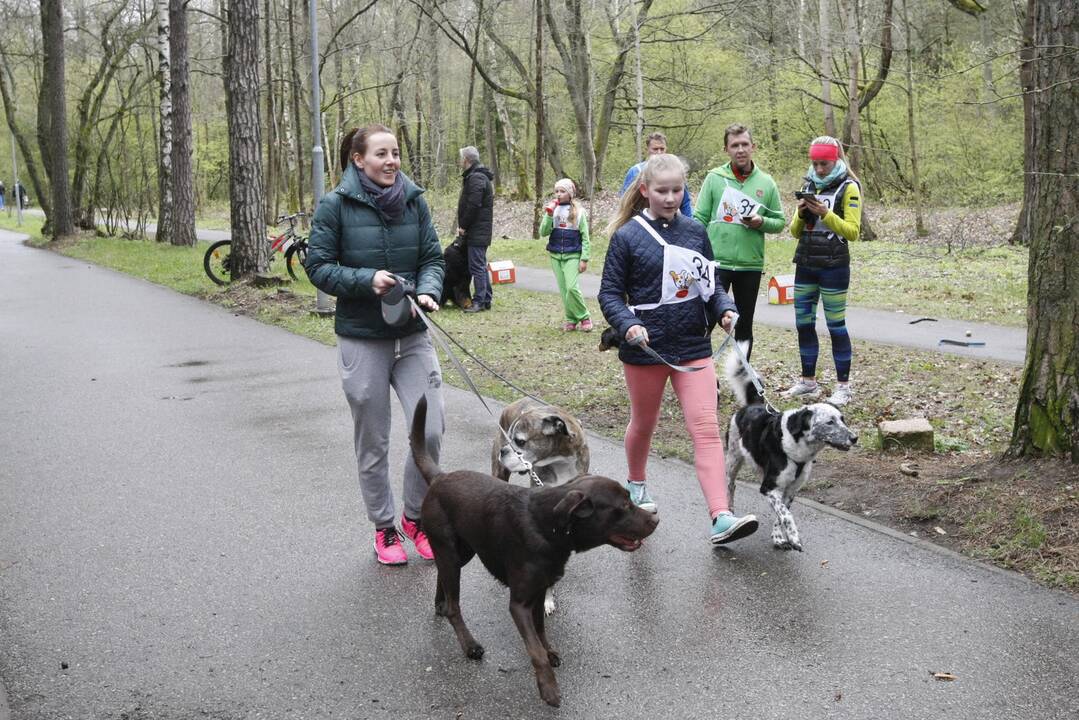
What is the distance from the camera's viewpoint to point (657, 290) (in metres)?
5.35

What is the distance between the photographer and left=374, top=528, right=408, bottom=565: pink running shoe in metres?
5.32

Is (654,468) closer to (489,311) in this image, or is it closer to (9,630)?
(9,630)

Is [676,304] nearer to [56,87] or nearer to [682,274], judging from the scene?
[682,274]

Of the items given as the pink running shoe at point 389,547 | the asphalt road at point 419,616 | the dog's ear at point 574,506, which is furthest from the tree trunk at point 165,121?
the dog's ear at point 574,506

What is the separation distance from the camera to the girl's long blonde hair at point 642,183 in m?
5.22

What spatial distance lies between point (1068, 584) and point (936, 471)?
1.85 meters

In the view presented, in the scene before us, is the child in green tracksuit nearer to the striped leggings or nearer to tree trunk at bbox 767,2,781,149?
the striped leggings

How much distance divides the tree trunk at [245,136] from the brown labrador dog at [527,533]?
13989mm

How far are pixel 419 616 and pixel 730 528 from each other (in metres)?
1.70

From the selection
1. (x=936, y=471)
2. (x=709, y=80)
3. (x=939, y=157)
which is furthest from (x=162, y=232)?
(x=936, y=471)

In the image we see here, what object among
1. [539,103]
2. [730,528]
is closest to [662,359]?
[730,528]

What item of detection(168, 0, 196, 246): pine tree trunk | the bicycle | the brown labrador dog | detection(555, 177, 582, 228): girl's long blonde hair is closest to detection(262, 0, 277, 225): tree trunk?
detection(168, 0, 196, 246): pine tree trunk

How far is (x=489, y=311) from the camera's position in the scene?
1515cm

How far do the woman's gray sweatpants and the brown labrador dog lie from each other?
0.94 meters
